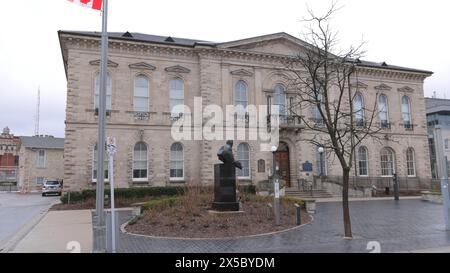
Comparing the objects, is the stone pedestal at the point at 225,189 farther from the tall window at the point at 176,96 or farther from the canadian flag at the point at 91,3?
the tall window at the point at 176,96

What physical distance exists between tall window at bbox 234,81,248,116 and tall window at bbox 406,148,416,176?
1734 centimetres

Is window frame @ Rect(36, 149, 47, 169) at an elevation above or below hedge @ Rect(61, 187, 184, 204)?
above

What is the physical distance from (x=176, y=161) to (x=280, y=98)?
10377 mm

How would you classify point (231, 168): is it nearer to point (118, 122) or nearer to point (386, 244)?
point (386, 244)

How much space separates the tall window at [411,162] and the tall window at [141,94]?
25006 mm

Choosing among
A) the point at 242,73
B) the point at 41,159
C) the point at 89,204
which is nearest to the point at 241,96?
the point at 242,73

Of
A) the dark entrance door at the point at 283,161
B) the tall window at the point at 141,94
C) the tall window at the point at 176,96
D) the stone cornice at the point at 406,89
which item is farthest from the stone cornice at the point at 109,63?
the stone cornice at the point at 406,89

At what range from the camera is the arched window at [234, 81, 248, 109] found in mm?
31141

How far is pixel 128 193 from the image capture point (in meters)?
26.1

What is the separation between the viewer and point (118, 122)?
1101 inches

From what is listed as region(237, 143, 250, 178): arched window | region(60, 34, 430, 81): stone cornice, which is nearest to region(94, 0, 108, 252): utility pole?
region(60, 34, 430, 81): stone cornice

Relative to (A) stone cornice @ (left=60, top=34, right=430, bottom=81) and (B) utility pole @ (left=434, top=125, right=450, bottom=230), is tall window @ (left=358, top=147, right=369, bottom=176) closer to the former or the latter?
(A) stone cornice @ (left=60, top=34, right=430, bottom=81)

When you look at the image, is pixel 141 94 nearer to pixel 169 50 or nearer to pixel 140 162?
pixel 169 50
